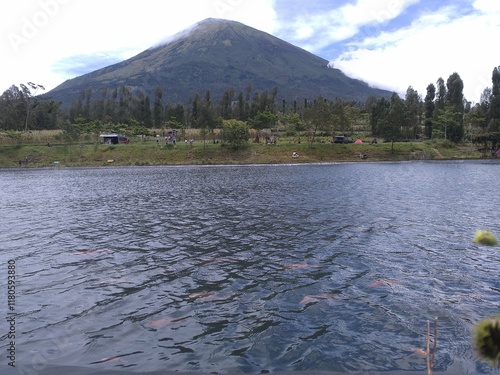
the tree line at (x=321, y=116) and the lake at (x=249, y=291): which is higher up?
the tree line at (x=321, y=116)

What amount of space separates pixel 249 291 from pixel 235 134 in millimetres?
85046

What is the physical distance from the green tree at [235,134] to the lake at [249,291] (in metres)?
71.9

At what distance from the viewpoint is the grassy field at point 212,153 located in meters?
91.1

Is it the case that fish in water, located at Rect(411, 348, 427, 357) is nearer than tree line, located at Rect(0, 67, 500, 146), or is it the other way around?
fish in water, located at Rect(411, 348, 427, 357)

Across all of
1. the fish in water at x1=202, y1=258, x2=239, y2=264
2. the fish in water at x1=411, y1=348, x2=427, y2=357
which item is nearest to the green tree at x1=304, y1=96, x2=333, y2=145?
the fish in water at x1=202, y1=258, x2=239, y2=264

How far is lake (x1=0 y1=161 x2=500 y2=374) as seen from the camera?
26.6 feet

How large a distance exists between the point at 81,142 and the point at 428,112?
11268 cm

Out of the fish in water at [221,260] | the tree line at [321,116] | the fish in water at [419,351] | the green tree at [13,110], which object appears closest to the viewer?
the fish in water at [419,351]

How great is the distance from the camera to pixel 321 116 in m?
101

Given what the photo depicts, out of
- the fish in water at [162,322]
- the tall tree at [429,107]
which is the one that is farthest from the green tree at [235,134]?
the fish in water at [162,322]

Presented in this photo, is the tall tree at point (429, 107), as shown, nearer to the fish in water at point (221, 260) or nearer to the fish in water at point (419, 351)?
the fish in water at point (221, 260)

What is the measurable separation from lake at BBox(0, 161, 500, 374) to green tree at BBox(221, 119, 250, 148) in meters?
71.9

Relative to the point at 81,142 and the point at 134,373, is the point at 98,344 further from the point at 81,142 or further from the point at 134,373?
the point at 81,142

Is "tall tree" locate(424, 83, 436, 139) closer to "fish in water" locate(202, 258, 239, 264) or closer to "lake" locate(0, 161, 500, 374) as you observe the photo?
"lake" locate(0, 161, 500, 374)
